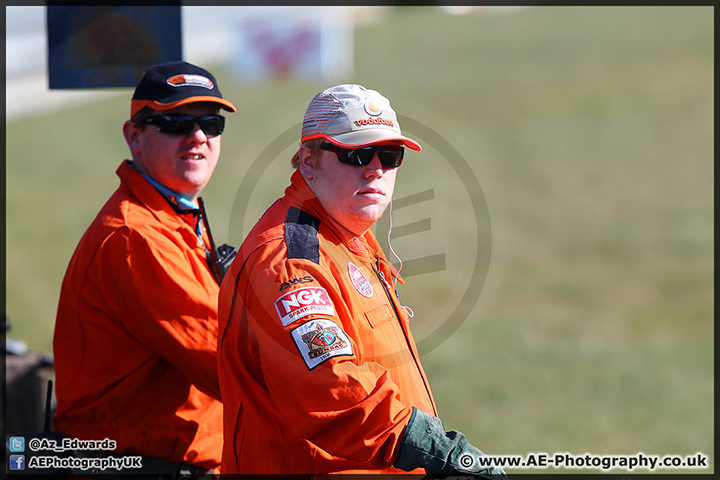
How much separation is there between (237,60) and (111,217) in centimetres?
3803

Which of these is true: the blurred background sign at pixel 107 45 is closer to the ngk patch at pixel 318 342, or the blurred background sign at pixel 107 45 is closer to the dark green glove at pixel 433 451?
the ngk patch at pixel 318 342

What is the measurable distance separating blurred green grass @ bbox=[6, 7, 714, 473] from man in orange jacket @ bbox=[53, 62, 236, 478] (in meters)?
1.05

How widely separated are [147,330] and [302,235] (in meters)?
0.96

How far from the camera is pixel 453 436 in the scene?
2.40m

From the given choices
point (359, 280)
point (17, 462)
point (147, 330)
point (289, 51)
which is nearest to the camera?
point (359, 280)

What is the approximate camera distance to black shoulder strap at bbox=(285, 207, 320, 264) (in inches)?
98.7

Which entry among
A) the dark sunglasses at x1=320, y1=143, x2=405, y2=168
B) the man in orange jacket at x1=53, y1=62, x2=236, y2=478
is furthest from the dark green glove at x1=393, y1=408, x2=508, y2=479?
the man in orange jacket at x1=53, y1=62, x2=236, y2=478

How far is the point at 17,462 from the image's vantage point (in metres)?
4.23

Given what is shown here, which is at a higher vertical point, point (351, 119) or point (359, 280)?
point (351, 119)

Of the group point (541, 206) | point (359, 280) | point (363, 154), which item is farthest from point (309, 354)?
point (541, 206)

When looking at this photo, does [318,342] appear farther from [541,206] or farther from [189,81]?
[541,206]

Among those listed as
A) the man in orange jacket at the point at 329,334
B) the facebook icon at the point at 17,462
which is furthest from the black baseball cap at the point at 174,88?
the facebook icon at the point at 17,462

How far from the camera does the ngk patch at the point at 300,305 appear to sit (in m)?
2.37

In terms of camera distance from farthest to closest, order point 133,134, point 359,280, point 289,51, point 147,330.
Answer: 1. point 289,51
2. point 133,134
3. point 147,330
4. point 359,280
